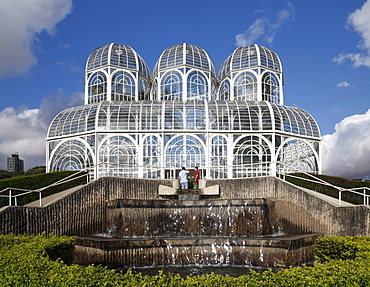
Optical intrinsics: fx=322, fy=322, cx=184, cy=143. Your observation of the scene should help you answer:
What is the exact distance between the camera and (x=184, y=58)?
31.3 m

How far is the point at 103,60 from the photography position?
31.6 metres

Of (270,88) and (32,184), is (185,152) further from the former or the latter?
(270,88)

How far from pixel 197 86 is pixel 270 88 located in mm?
7188

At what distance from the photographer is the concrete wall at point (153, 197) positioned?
459 inches

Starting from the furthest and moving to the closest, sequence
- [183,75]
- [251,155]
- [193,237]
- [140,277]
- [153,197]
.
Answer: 1. [183,75]
2. [251,155]
3. [153,197]
4. [193,237]
5. [140,277]

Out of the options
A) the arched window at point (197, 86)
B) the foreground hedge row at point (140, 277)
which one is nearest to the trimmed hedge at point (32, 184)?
the foreground hedge row at point (140, 277)

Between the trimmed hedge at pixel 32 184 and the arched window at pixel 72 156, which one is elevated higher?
the arched window at pixel 72 156

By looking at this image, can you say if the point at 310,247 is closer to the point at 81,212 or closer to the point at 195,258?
the point at 195,258

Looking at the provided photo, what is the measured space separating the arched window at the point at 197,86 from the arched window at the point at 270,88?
5.68 metres

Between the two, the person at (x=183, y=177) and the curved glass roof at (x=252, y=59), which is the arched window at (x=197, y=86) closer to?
the curved glass roof at (x=252, y=59)

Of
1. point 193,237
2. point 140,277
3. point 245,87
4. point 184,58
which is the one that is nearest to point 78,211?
point 193,237

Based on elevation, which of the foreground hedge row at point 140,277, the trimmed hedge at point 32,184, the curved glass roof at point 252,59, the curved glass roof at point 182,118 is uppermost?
the curved glass roof at point 252,59

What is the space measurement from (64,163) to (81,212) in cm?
1156

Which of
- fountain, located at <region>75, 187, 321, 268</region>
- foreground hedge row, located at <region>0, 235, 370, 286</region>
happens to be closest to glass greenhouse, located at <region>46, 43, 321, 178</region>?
fountain, located at <region>75, 187, 321, 268</region>
